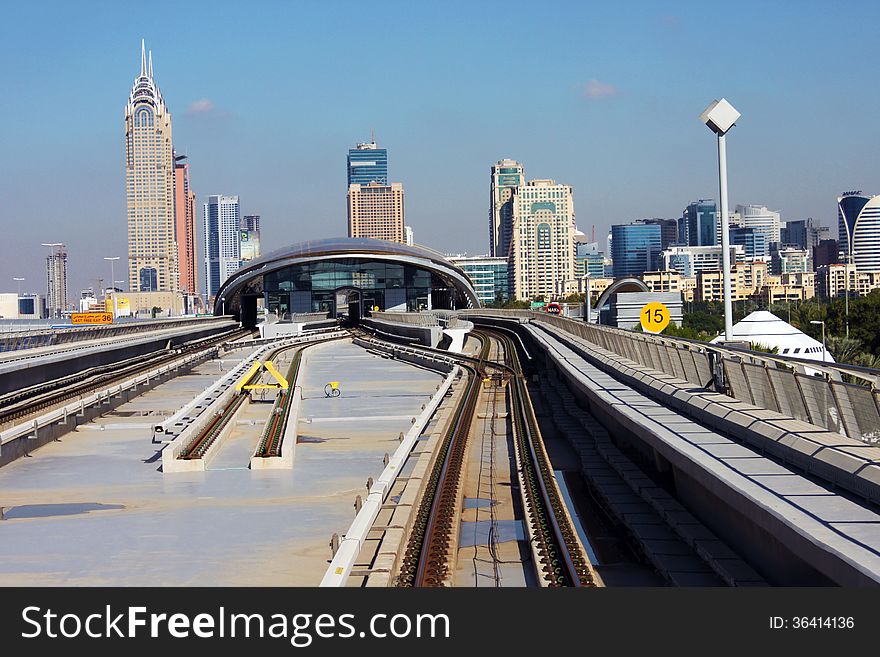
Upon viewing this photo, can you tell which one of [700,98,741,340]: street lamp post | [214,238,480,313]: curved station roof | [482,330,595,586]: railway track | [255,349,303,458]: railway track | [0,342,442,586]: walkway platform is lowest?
[482,330,595,586]: railway track

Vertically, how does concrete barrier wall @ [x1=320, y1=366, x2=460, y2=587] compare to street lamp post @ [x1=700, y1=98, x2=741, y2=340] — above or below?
below

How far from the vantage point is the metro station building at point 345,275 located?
106875mm

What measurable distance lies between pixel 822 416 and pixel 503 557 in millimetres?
3865

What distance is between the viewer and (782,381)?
11578mm

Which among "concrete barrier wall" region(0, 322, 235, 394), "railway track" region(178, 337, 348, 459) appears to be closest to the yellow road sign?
"concrete barrier wall" region(0, 322, 235, 394)

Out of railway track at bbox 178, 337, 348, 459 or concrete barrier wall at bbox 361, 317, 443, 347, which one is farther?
concrete barrier wall at bbox 361, 317, 443, 347

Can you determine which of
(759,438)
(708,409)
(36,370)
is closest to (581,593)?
(759,438)

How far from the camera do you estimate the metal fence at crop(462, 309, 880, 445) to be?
30.5ft

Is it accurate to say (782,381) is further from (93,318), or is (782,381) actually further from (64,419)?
(93,318)

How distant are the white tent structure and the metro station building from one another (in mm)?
66614

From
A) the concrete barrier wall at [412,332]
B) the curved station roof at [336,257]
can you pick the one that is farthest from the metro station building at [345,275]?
the concrete barrier wall at [412,332]

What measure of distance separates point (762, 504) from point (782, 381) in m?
4.22

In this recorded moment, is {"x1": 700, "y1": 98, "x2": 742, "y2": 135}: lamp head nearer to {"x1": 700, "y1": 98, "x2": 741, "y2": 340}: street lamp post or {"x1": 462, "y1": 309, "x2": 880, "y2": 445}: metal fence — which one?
{"x1": 700, "y1": 98, "x2": 741, "y2": 340}: street lamp post

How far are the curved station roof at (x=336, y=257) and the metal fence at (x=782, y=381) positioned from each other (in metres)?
87.3
